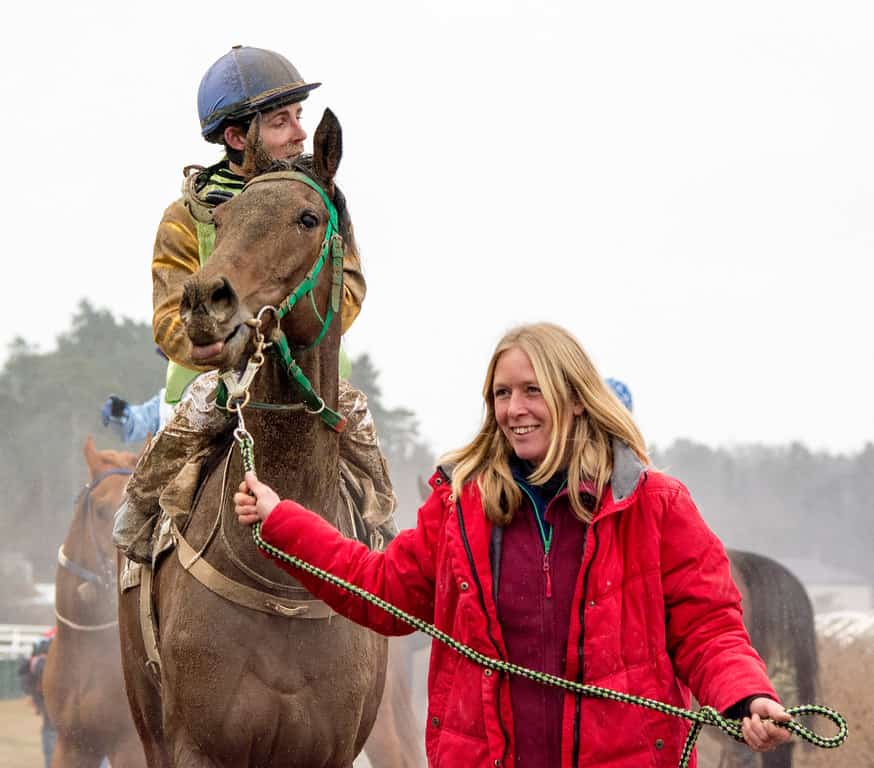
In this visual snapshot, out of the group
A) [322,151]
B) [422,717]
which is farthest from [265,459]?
[422,717]

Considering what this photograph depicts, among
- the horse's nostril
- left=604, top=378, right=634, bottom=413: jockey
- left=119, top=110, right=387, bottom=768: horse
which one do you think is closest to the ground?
left=604, top=378, right=634, bottom=413: jockey

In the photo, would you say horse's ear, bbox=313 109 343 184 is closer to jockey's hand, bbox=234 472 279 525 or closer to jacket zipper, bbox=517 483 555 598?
jockey's hand, bbox=234 472 279 525

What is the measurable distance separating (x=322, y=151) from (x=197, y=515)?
50.5 inches

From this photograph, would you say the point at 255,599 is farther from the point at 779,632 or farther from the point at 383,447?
the point at 383,447

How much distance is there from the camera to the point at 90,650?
29.9ft

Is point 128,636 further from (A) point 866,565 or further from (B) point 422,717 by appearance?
(A) point 866,565

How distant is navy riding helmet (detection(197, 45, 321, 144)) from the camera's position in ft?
16.8

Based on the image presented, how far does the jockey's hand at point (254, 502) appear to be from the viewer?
3.39m

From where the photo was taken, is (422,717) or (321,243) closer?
(321,243)

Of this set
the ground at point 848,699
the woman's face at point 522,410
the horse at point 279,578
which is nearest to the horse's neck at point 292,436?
the horse at point 279,578

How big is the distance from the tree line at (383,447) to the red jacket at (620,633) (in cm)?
1583

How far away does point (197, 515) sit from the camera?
4.35 m

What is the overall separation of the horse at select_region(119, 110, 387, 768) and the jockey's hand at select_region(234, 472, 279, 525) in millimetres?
431

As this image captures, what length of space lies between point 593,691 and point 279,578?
146cm
